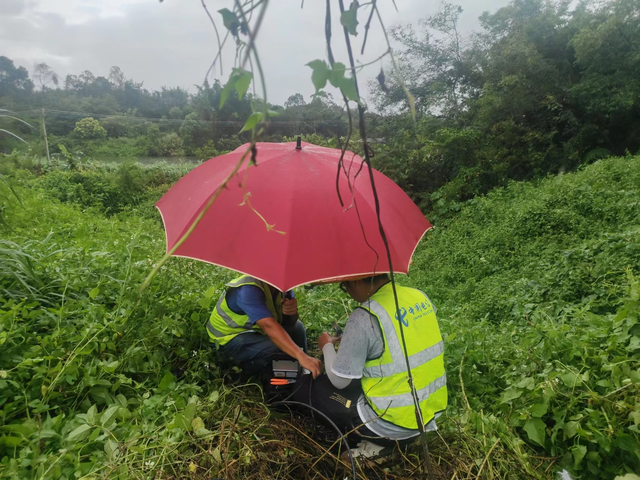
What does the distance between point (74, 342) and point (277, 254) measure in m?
1.16

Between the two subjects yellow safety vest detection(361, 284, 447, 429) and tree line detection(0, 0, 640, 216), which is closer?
yellow safety vest detection(361, 284, 447, 429)

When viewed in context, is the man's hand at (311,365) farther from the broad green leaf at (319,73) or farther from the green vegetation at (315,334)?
the broad green leaf at (319,73)

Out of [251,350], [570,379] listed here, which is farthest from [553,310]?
[251,350]

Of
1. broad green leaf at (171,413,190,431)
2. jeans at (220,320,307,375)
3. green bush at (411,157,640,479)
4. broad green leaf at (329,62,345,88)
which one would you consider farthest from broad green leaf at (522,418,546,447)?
broad green leaf at (329,62,345,88)

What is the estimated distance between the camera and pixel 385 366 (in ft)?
5.48

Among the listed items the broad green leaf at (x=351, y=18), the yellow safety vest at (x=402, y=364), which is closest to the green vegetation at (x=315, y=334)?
the broad green leaf at (x=351, y=18)

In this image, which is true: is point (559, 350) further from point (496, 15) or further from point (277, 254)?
point (496, 15)

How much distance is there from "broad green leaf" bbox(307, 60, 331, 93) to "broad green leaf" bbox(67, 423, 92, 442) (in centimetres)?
165

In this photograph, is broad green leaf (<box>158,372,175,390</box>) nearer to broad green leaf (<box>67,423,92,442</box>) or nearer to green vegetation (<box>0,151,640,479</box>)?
green vegetation (<box>0,151,640,479</box>)

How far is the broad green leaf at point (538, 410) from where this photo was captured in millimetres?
1771

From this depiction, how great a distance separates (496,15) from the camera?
1091 cm

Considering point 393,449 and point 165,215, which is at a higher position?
point 165,215

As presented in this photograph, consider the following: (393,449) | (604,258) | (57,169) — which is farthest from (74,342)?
(57,169)

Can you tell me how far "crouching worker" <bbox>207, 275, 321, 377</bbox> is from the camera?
6.89ft
